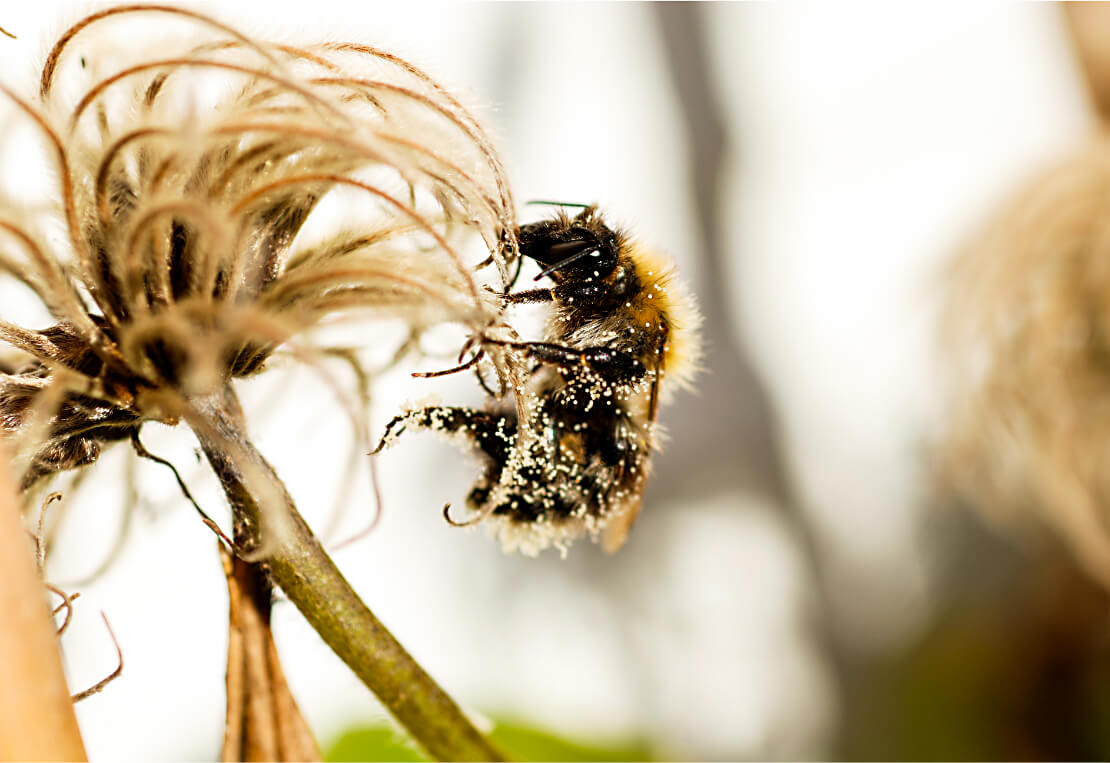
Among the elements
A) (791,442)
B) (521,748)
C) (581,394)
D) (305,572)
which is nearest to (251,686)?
(305,572)

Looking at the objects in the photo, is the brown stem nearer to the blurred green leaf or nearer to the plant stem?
the plant stem

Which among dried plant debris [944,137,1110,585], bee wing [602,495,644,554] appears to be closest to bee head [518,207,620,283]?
bee wing [602,495,644,554]

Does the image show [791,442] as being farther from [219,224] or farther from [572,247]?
[219,224]

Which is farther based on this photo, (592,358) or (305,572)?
(592,358)

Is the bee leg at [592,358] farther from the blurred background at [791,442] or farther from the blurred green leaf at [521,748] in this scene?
the blurred background at [791,442]

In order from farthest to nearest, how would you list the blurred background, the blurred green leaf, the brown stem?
the blurred background
the blurred green leaf
the brown stem
